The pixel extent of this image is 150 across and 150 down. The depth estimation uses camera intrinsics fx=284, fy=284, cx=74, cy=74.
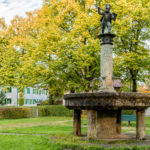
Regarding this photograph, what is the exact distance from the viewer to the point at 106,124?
11.0m

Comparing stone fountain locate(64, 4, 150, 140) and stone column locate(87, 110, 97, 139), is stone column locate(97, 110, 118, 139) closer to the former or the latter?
Result: stone fountain locate(64, 4, 150, 140)

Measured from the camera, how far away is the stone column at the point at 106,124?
10969 millimetres

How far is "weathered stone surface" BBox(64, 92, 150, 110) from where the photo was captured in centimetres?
963

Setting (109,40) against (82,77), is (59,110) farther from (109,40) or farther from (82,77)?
(109,40)

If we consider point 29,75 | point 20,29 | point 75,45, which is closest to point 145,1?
point 75,45

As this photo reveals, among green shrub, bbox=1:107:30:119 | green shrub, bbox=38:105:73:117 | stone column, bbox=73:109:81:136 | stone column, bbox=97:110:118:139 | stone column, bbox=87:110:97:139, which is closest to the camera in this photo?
stone column, bbox=87:110:97:139

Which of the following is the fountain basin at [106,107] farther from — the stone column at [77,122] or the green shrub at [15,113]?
the green shrub at [15,113]

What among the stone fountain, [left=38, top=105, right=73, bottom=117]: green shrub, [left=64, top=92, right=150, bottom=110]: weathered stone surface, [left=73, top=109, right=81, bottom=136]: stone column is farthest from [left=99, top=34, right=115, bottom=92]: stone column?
[left=38, top=105, right=73, bottom=117]: green shrub

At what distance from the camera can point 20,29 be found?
125ft

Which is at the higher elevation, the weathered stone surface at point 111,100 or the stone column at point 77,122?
the weathered stone surface at point 111,100

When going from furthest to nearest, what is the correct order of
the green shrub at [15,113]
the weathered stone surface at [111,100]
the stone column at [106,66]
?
the green shrub at [15,113], the stone column at [106,66], the weathered stone surface at [111,100]

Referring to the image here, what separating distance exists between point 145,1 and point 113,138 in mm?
20071

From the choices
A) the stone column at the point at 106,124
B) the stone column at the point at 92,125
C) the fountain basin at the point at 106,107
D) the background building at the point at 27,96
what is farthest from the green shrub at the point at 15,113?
the background building at the point at 27,96

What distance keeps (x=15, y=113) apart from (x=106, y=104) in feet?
72.4
